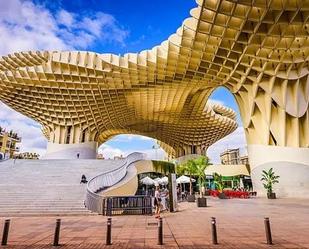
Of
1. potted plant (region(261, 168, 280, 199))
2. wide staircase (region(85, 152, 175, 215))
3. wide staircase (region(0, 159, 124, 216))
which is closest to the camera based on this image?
wide staircase (region(85, 152, 175, 215))

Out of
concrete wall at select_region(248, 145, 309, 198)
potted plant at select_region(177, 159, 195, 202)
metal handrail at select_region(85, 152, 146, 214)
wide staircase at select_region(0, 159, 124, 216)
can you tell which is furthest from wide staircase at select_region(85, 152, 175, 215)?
concrete wall at select_region(248, 145, 309, 198)

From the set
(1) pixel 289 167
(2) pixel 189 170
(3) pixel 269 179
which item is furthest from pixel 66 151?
(1) pixel 289 167

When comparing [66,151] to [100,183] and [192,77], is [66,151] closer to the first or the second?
[192,77]

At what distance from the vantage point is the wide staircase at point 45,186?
1775cm

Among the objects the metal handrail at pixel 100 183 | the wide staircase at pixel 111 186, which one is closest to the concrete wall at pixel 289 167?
the wide staircase at pixel 111 186

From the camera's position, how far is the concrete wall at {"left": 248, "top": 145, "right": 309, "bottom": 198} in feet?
104

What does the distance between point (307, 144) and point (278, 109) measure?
5433 millimetres

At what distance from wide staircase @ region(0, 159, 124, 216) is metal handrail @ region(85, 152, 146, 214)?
0.64 m

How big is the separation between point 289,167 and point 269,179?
2751 millimetres

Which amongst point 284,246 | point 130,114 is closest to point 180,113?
point 130,114

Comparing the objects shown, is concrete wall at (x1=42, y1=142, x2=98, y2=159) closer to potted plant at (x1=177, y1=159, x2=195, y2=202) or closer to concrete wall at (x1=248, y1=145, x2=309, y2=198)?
potted plant at (x1=177, y1=159, x2=195, y2=202)

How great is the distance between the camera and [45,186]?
22.8 m

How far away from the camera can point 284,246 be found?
7520 mm

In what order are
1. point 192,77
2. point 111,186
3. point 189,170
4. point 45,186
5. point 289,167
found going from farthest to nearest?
point 189,170
point 192,77
point 289,167
point 111,186
point 45,186
